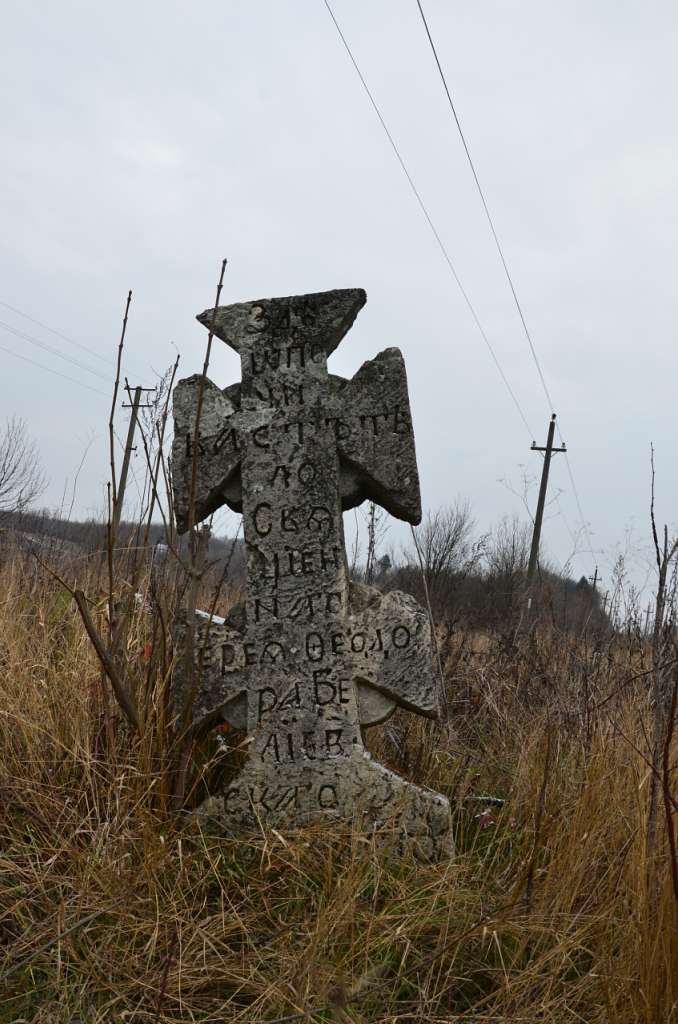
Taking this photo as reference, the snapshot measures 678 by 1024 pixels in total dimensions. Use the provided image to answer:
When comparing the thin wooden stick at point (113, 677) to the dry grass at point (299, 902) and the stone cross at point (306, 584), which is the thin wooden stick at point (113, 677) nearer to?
the dry grass at point (299, 902)

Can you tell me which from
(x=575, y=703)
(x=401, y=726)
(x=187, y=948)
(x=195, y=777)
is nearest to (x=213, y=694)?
(x=195, y=777)

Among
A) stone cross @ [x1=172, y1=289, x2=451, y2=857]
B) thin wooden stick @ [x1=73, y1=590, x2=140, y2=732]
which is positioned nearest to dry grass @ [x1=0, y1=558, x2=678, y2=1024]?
thin wooden stick @ [x1=73, y1=590, x2=140, y2=732]

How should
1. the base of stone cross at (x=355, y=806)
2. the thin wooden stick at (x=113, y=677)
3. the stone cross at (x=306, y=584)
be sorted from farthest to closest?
1. the stone cross at (x=306, y=584)
2. the base of stone cross at (x=355, y=806)
3. the thin wooden stick at (x=113, y=677)

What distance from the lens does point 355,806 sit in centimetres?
268

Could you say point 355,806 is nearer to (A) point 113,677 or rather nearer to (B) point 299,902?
(B) point 299,902

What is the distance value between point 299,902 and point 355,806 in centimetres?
40

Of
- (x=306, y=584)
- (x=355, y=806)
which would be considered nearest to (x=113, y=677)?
(x=306, y=584)

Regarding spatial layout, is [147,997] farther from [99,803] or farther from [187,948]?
[99,803]

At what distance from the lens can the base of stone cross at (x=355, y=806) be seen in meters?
2.63

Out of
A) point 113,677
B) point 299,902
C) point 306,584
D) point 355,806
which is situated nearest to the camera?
point 299,902

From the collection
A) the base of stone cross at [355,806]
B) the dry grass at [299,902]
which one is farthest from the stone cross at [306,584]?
the dry grass at [299,902]

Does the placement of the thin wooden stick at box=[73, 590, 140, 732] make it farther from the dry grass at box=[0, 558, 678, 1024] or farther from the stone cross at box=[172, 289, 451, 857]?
the stone cross at box=[172, 289, 451, 857]

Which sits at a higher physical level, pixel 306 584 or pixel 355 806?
pixel 306 584

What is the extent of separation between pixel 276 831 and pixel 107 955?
0.62 m
